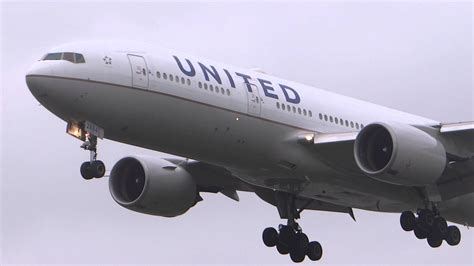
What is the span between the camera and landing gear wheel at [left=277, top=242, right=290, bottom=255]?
42875 mm

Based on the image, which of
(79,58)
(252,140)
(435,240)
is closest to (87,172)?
(79,58)

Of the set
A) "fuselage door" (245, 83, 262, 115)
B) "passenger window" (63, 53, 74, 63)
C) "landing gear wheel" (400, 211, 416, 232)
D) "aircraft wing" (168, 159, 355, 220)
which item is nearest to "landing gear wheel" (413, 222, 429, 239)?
"landing gear wheel" (400, 211, 416, 232)

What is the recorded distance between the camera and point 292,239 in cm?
4272

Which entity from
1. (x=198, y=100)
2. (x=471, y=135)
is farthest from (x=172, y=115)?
(x=471, y=135)

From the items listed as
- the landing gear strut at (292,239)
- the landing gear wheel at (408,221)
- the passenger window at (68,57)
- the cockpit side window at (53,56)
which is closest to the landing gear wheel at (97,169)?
the passenger window at (68,57)

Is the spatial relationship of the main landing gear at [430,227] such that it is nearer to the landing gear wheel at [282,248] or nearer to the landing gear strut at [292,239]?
the landing gear strut at [292,239]

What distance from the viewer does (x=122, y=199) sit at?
136ft

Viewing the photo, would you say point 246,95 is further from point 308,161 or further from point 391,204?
point 391,204

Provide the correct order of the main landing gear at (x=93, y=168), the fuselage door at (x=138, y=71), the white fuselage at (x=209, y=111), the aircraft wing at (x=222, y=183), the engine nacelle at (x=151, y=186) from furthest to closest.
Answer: the aircraft wing at (x=222, y=183) < the engine nacelle at (x=151, y=186) < the fuselage door at (x=138, y=71) < the white fuselage at (x=209, y=111) < the main landing gear at (x=93, y=168)

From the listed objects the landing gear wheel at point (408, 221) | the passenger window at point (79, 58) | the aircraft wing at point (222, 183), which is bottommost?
the landing gear wheel at point (408, 221)

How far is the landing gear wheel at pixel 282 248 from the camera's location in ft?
141

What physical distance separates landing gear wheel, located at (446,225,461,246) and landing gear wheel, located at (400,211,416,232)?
3.66ft

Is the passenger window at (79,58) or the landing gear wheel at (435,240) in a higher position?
the passenger window at (79,58)

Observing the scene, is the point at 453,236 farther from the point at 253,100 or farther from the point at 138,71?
the point at 138,71
